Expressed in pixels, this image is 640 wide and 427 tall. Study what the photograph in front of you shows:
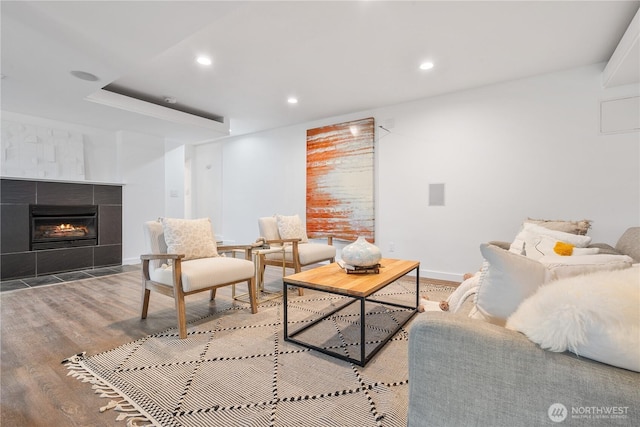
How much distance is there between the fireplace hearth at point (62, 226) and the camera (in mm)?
4254

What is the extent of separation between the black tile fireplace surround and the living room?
0.74 ft

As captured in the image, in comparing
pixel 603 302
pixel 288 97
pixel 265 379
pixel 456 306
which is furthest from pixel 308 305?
pixel 288 97

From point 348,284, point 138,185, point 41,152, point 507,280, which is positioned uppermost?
point 41,152

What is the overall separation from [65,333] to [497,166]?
464 cm

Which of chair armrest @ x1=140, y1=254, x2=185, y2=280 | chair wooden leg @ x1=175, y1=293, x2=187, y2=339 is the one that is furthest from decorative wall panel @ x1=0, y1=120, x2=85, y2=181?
chair wooden leg @ x1=175, y1=293, x2=187, y2=339

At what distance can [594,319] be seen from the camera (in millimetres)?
729

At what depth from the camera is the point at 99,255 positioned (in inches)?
189

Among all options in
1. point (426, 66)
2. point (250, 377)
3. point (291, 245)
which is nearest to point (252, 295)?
point (250, 377)

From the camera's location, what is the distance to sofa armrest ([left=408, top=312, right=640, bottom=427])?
0.70 metres

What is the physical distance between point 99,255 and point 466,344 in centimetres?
560

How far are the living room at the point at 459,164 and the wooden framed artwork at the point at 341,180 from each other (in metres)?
0.16

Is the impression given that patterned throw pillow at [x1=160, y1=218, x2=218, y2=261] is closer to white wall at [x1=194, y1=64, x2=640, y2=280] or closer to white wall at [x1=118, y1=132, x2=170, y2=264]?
white wall at [x1=194, y1=64, x2=640, y2=280]

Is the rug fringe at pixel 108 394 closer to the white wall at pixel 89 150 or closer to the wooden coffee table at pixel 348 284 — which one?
the wooden coffee table at pixel 348 284

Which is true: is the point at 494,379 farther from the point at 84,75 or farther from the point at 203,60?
the point at 84,75
